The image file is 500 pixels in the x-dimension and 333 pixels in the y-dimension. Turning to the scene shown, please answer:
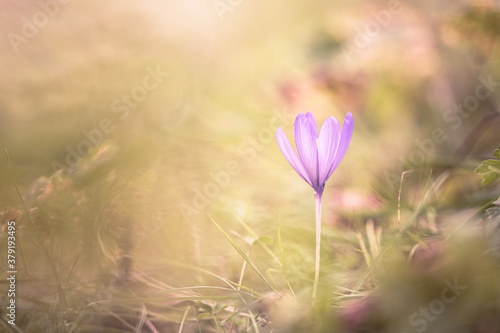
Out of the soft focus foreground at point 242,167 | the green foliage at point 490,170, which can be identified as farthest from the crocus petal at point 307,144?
the green foliage at point 490,170

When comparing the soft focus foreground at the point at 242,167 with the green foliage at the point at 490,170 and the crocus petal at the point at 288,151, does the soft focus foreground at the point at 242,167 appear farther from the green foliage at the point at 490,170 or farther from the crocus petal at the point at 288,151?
the crocus petal at the point at 288,151

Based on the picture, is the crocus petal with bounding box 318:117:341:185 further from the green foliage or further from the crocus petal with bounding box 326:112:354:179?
the green foliage

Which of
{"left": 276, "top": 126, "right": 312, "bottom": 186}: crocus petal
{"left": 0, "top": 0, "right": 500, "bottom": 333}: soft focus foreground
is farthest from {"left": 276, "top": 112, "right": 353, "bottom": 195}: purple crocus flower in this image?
{"left": 0, "top": 0, "right": 500, "bottom": 333}: soft focus foreground

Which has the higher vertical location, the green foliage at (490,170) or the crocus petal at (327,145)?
the crocus petal at (327,145)

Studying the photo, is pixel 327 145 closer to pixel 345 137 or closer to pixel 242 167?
pixel 345 137

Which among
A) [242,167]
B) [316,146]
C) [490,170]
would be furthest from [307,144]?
[242,167]

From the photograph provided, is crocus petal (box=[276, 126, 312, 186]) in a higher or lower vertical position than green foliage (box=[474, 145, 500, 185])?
higher

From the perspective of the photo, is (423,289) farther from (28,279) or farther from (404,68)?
(404,68)
